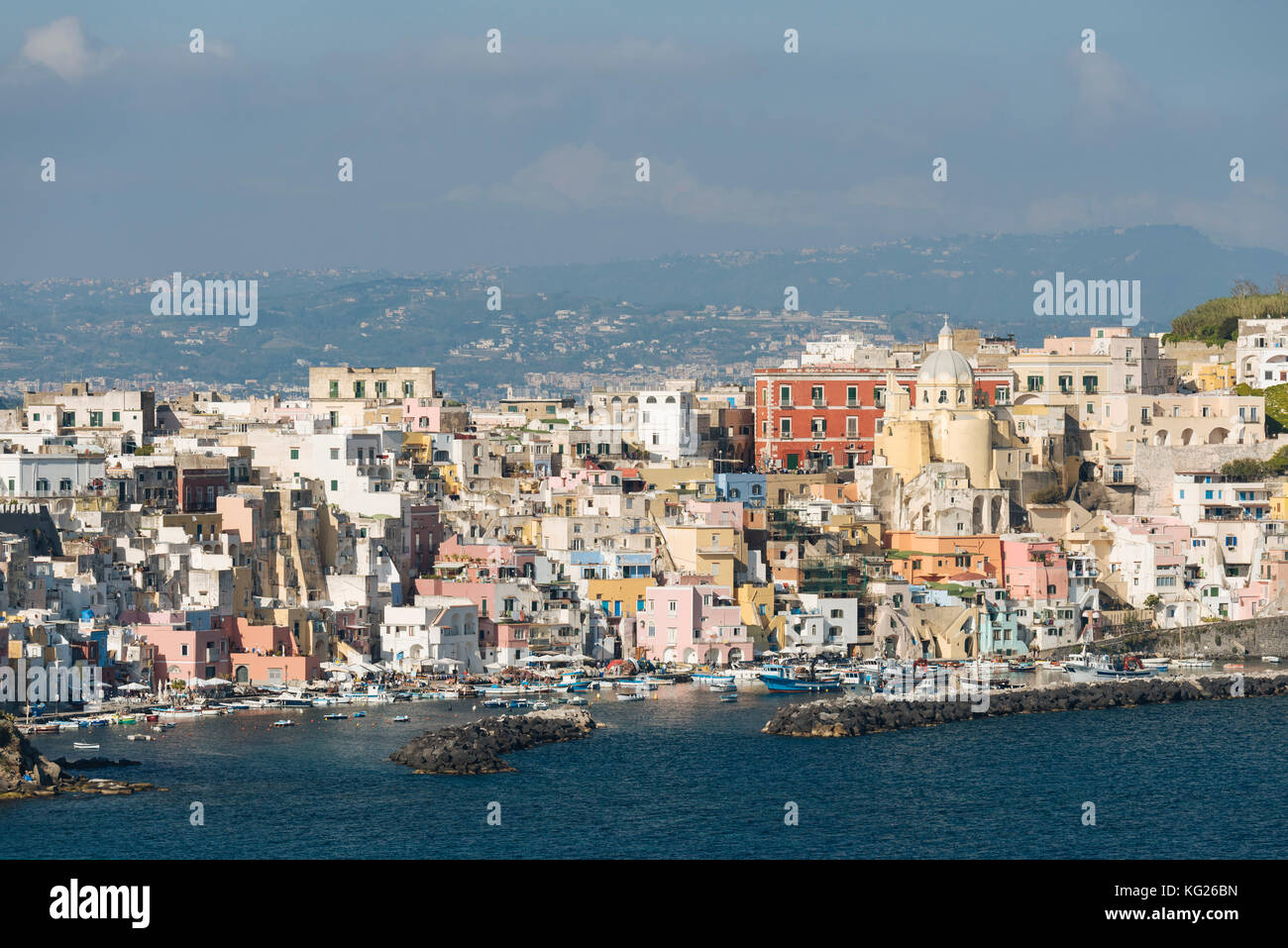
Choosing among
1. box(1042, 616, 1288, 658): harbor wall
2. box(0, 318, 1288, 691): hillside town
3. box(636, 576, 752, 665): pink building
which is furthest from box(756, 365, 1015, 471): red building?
box(636, 576, 752, 665): pink building

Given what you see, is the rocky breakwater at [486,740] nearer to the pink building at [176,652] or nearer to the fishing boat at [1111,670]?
the pink building at [176,652]

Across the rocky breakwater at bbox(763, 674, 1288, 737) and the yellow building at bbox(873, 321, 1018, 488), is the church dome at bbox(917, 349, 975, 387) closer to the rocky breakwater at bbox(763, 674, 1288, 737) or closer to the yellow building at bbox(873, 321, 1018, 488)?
the yellow building at bbox(873, 321, 1018, 488)

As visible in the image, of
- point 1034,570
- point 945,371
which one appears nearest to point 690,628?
point 1034,570

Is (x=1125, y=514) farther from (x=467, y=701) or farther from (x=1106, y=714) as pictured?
(x=467, y=701)

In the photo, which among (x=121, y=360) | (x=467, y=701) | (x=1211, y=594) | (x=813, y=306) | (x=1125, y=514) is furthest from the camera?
(x=813, y=306)
